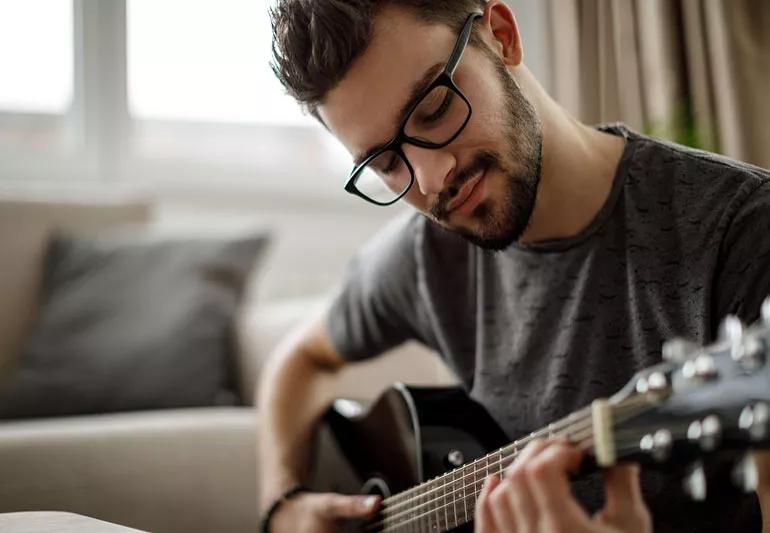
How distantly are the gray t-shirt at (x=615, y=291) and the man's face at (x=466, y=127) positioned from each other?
0.11 metres

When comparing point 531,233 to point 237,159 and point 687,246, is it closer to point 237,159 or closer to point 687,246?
point 687,246

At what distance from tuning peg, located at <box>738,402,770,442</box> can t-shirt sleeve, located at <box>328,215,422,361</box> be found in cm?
80

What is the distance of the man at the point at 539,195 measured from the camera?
933 millimetres

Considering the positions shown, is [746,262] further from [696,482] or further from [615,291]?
[696,482]

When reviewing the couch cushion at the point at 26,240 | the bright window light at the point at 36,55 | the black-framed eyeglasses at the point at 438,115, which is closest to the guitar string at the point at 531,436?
the black-framed eyeglasses at the point at 438,115

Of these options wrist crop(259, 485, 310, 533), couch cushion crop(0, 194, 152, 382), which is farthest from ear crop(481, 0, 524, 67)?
couch cushion crop(0, 194, 152, 382)

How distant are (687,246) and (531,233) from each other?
8.6 inches

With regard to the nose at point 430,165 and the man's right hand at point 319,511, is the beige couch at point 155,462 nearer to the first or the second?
the man's right hand at point 319,511

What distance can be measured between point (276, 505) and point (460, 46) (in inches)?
31.1

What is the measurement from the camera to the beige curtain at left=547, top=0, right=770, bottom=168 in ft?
6.22

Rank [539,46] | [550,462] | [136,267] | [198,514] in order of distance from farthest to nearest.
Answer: [539,46] < [136,267] < [198,514] < [550,462]

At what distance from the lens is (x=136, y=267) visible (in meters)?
1.98

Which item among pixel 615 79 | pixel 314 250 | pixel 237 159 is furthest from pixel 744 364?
pixel 237 159

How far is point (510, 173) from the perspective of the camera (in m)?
0.99
